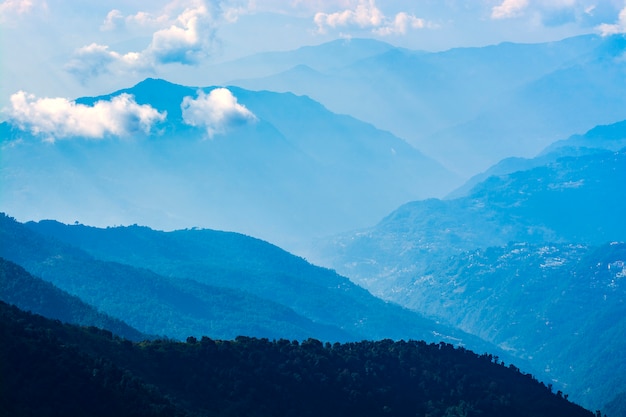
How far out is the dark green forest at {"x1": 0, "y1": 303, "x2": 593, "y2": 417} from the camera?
11019 cm

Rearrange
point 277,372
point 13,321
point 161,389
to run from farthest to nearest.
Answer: point 277,372 < point 161,389 < point 13,321

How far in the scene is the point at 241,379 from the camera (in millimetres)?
140875

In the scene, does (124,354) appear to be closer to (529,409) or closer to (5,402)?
(5,402)

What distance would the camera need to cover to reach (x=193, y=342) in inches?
5812

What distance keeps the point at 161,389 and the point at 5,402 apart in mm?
30861

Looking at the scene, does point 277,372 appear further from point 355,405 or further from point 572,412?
point 572,412

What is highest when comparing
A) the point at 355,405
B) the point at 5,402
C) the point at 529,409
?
the point at 529,409

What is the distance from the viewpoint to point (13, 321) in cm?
11988

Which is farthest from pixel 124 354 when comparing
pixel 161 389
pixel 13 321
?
pixel 13 321

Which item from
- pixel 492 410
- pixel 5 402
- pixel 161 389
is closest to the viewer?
pixel 5 402

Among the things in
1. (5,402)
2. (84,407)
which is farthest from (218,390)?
(5,402)

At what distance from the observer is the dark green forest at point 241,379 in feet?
362

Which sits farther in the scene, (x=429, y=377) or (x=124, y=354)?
(x=429, y=377)

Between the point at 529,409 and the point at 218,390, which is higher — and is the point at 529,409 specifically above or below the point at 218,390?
above
